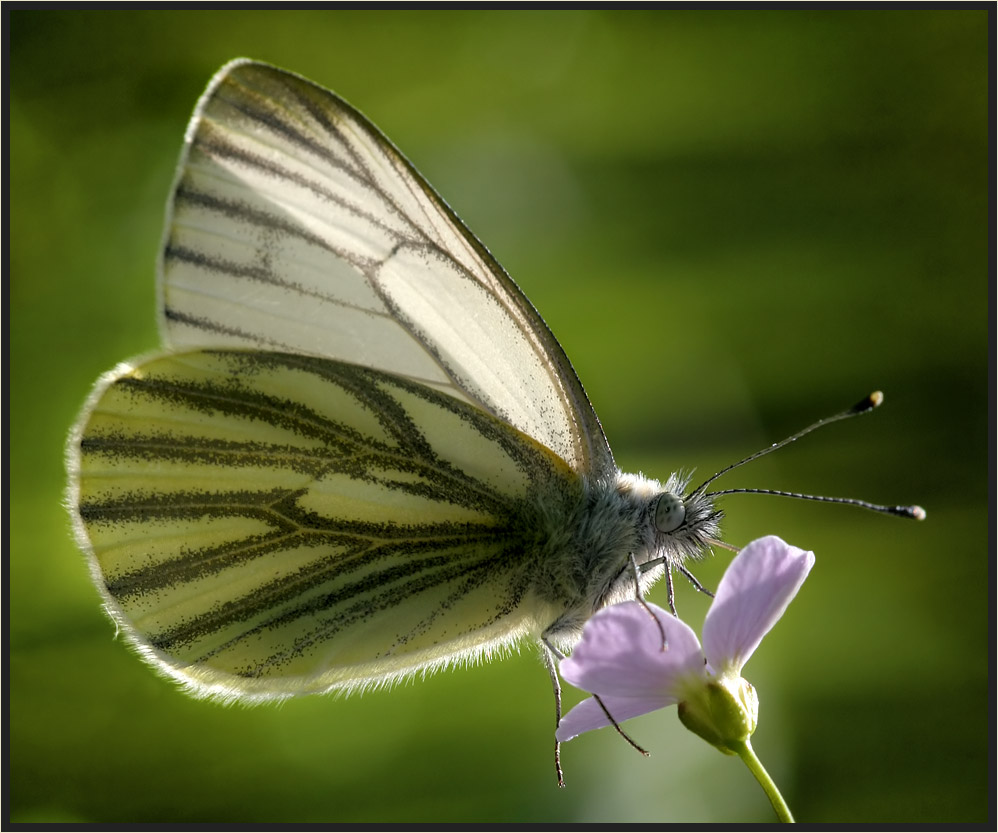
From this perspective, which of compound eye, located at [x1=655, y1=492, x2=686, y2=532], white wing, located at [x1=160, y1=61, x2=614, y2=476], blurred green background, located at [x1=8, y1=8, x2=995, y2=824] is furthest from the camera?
blurred green background, located at [x1=8, y1=8, x2=995, y2=824]

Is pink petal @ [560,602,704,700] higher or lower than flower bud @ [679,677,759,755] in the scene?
higher

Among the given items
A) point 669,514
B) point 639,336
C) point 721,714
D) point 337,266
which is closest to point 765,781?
point 721,714

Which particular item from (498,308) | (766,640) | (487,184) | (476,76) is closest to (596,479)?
(498,308)

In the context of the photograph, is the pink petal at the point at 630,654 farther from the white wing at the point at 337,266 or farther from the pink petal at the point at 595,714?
Result: the white wing at the point at 337,266

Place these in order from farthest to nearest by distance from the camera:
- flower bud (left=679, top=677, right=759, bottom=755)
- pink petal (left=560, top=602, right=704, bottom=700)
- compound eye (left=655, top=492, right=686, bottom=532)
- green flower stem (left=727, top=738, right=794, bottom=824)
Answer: compound eye (left=655, top=492, right=686, bottom=532)
flower bud (left=679, top=677, right=759, bottom=755)
pink petal (left=560, top=602, right=704, bottom=700)
green flower stem (left=727, top=738, right=794, bottom=824)

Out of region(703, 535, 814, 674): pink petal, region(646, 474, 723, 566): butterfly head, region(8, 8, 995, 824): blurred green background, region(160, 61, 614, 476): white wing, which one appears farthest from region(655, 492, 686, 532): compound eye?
region(8, 8, 995, 824): blurred green background

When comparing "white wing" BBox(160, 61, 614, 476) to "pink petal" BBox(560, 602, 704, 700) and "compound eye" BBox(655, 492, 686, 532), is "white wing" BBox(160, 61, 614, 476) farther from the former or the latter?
"pink petal" BBox(560, 602, 704, 700)

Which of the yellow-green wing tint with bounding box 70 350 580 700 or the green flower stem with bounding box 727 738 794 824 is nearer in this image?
the green flower stem with bounding box 727 738 794 824
